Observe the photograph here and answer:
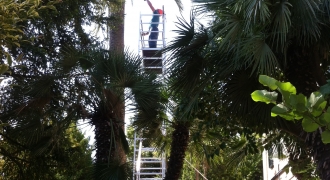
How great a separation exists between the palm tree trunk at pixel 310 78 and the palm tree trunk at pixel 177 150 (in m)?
3.41

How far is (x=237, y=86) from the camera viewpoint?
7367 mm

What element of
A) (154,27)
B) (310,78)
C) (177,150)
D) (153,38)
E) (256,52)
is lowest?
(177,150)

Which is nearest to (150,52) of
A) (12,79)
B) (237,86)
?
(12,79)

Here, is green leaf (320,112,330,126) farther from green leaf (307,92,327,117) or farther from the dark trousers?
the dark trousers

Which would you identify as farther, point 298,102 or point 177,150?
point 177,150

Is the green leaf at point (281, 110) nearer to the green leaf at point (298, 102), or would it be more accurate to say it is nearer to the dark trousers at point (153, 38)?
the green leaf at point (298, 102)

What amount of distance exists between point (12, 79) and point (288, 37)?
18.1ft

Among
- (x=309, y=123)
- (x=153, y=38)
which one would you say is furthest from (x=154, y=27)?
(x=309, y=123)

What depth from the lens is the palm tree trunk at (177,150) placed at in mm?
10062

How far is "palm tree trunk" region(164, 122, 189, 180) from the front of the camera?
33.0 feet

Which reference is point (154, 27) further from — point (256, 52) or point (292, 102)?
point (292, 102)

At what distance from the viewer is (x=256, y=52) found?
20.9 feet

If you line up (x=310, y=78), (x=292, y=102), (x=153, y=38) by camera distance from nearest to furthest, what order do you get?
(x=292, y=102)
(x=310, y=78)
(x=153, y=38)

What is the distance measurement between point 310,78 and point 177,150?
385 cm
